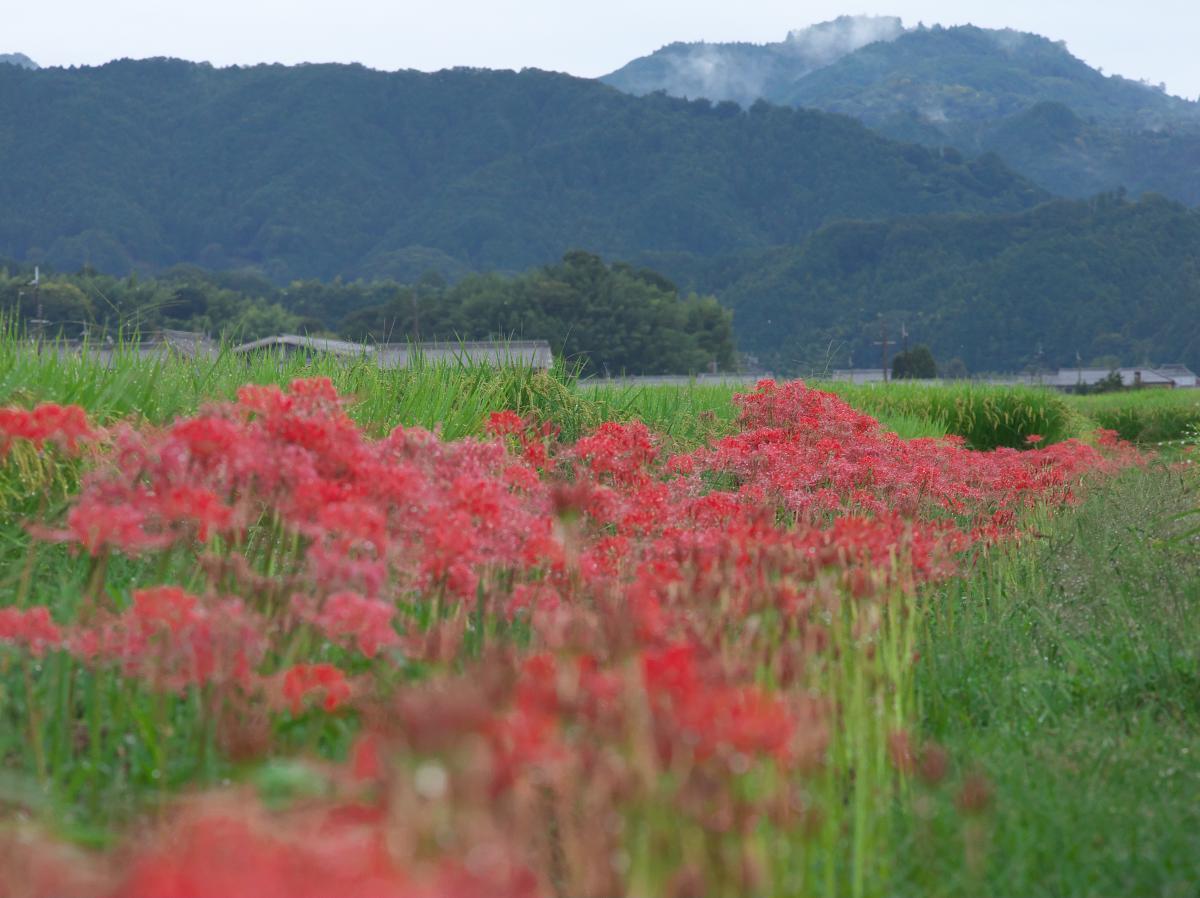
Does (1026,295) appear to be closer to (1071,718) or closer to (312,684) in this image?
(1071,718)

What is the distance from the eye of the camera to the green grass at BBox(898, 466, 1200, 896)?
107 inches

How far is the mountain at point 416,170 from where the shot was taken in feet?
402

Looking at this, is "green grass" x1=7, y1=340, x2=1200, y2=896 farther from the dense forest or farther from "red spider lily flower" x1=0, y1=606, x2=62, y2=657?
the dense forest

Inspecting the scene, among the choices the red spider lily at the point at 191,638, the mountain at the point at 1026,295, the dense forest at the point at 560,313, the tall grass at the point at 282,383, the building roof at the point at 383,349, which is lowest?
the red spider lily at the point at 191,638

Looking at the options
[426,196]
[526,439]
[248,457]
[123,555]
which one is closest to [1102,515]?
[526,439]

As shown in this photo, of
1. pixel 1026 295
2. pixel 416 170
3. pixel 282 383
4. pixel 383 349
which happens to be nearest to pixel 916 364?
pixel 1026 295

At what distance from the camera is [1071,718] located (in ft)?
13.1

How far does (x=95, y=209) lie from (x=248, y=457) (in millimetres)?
127259

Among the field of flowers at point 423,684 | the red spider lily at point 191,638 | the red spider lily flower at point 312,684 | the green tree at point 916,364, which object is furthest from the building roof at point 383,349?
the green tree at point 916,364

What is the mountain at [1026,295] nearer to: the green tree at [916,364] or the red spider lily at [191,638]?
the green tree at [916,364]

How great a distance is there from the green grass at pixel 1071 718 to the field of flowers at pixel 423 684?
0.24 m

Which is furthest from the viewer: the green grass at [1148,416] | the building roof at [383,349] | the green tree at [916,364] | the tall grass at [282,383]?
the green tree at [916,364]

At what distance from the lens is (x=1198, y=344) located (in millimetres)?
79812

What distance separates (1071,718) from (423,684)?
2414 millimetres
